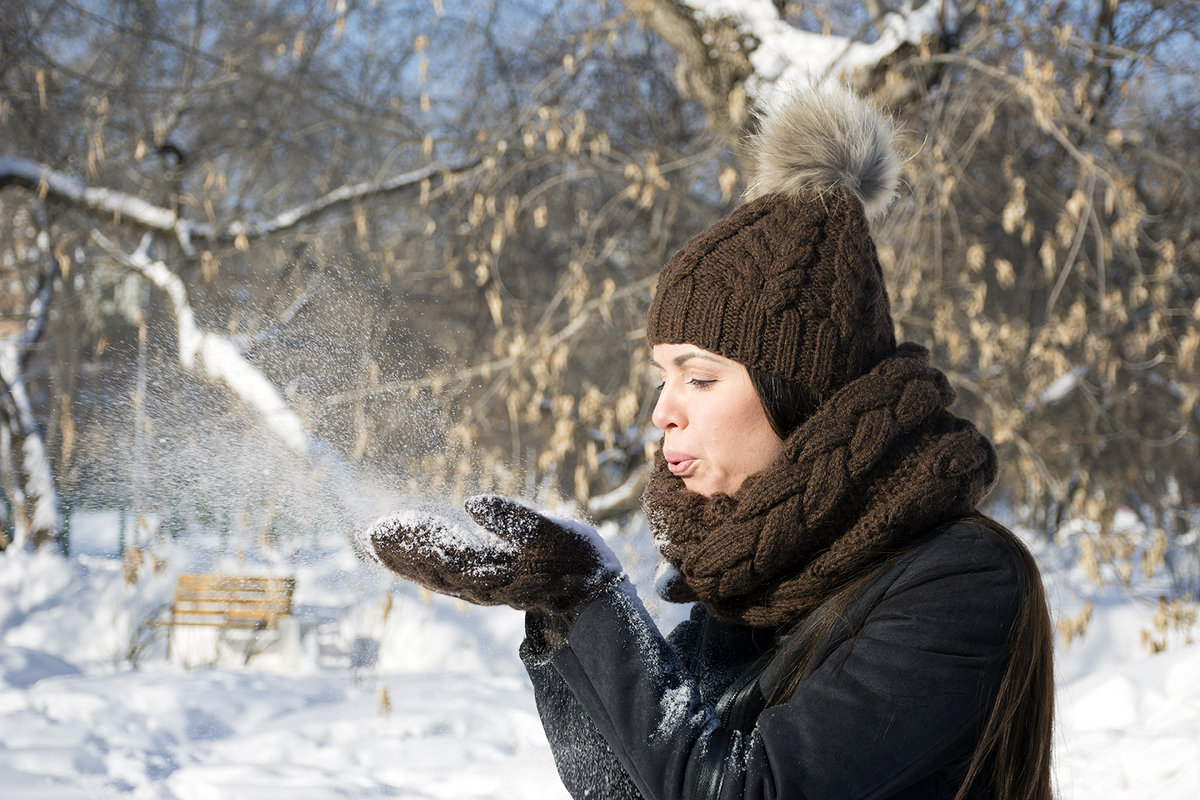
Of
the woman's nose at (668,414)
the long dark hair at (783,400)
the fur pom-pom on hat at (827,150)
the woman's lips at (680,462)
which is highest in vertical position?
the fur pom-pom on hat at (827,150)

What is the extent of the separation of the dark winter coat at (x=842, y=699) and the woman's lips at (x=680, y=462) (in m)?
0.23

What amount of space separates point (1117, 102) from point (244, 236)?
19.1 feet

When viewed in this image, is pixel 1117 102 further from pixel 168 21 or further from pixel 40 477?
pixel 40 477

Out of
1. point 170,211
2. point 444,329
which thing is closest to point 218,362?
point 170,211

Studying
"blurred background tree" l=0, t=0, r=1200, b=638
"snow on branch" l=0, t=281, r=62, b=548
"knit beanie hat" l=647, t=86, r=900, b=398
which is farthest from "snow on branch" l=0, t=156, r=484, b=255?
"knit beanie hat" l=647, t=86, r=900, b=398

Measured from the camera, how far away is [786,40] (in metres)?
4.67

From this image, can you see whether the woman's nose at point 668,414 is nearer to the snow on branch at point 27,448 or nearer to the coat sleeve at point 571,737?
the coat sleeve at point 571,737

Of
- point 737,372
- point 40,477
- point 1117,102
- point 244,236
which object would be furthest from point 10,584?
point 1117,102

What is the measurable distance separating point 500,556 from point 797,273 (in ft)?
1.90

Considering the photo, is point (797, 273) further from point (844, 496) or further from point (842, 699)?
point (842, 699)

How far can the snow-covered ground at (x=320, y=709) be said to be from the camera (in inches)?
142

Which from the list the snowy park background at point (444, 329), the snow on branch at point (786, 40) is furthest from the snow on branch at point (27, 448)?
the snow on branch at point (786, 40)

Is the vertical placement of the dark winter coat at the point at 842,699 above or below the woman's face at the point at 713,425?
below

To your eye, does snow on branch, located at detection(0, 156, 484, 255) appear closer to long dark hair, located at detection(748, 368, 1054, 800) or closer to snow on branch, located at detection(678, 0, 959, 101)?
snow on branch, located at detection(678, 0, 959, 101)
